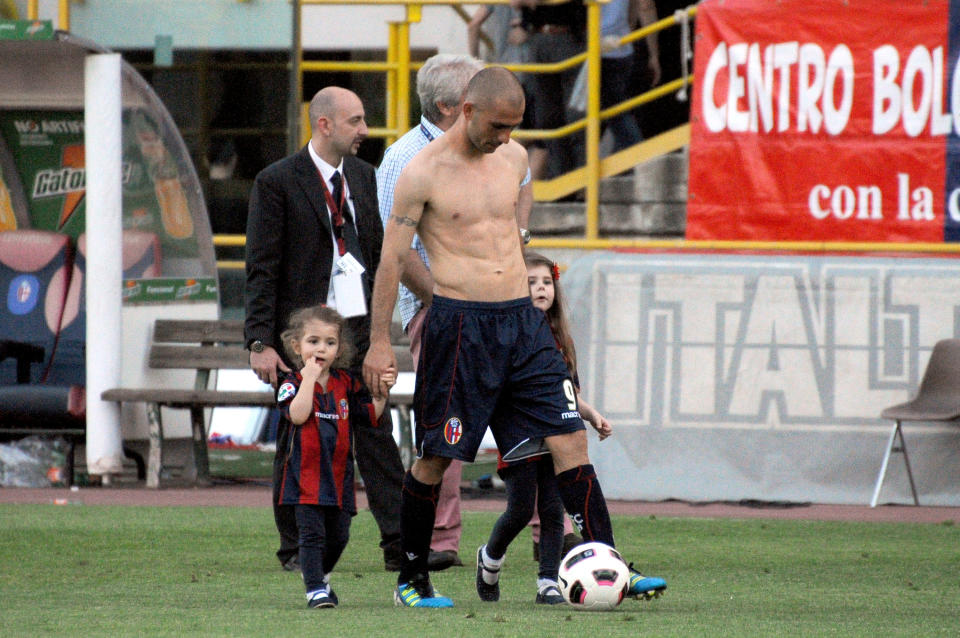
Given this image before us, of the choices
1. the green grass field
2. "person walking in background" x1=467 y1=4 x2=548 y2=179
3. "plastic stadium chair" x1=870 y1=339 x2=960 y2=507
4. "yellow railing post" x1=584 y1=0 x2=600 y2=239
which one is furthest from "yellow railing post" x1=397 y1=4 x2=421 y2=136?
"plastic stadium chair" x1=870 y1=339 x2=960 y2=507

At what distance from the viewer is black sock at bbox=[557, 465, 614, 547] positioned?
570cm

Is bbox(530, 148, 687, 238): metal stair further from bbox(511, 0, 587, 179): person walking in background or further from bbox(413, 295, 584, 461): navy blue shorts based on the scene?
bbox(413, 295, 584, 461): navy blue shorts

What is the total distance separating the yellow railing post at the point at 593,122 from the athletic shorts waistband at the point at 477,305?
290 inches

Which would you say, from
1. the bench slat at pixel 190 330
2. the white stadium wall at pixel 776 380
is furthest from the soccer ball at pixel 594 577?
the bench slat at pixel 190 330

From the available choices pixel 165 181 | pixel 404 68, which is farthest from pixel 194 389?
pixel 404 68

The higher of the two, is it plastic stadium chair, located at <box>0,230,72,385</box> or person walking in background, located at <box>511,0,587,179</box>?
person walking in background, located at <box>511,0,587,179</box>

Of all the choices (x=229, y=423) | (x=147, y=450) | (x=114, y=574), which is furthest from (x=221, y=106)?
(x=114, y=574)

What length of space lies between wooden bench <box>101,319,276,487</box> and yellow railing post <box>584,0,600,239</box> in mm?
3065

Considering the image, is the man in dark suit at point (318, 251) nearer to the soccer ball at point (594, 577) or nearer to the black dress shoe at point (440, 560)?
the black dress shoe at point (440, 560)

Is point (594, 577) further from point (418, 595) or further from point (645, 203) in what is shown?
point (645, 203)

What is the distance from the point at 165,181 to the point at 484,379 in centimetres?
713

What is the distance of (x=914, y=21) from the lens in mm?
11016

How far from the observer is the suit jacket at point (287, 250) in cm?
695

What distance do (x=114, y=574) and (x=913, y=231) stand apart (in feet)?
20.5
